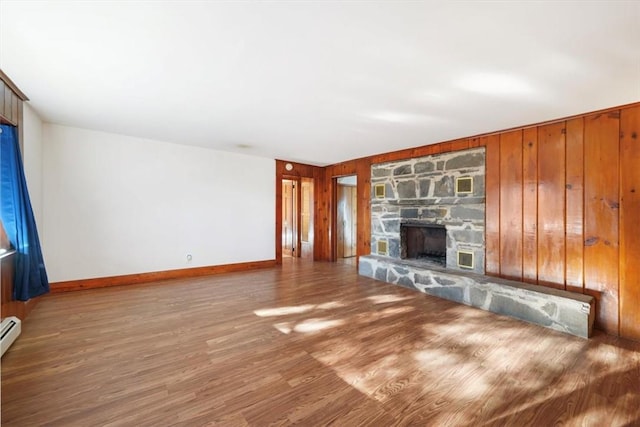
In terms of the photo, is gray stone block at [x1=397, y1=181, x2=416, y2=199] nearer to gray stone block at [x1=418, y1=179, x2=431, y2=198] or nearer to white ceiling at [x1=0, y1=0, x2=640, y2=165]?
gray stone block at [x1=418, y1=179, x2=431, y2=198]

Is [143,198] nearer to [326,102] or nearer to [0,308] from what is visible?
[0,308]

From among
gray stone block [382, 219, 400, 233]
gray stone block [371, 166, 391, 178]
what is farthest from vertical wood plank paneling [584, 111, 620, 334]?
gray stone block [371, 166, 391, 178]

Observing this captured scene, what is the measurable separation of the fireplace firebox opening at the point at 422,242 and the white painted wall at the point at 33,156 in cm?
516

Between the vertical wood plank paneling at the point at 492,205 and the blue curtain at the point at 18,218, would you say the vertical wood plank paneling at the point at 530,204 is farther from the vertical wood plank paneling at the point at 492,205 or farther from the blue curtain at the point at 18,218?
the blue curtain at the point at 18,218

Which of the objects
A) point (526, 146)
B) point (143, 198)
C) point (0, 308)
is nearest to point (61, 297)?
point (0, 308)

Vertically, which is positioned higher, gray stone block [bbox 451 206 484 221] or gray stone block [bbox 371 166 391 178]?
gray stone block [bbox 371 166 391 178]

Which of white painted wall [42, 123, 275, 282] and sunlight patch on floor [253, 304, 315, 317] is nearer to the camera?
sunlight patch on floor [253, 304, 315, 317]

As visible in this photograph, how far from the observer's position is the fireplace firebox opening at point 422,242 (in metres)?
4.69

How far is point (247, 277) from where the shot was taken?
4.71m

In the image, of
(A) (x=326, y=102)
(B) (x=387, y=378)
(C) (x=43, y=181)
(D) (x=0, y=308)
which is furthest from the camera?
(C) (x=43, y=181)

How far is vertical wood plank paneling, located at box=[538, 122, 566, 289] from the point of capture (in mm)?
3031

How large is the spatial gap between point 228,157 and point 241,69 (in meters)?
3.32

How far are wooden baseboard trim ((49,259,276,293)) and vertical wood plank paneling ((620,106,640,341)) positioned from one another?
16.8 feet

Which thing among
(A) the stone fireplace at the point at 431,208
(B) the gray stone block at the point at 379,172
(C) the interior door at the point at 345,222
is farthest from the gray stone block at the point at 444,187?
(C) the interior door at the point at 345,222
